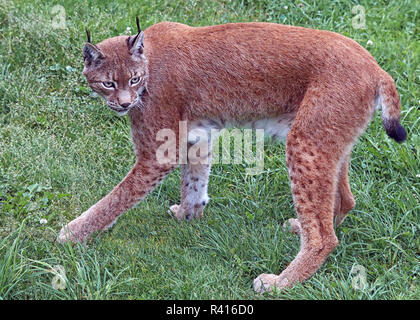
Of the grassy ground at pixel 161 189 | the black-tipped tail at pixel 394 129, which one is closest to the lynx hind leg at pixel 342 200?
the grassy ground at pixel 161 189

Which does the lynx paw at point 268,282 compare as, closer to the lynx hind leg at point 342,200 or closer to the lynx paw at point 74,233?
the lynx hind leg at point 342,200

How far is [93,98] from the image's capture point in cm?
624

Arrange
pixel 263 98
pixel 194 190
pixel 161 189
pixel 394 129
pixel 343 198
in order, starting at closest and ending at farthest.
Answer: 1. pixel 394 129
2. pixel 263 98
3. pixel 343 198
4. pixel 194 190
5. pixel 161 189

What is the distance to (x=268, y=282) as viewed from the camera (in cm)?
424

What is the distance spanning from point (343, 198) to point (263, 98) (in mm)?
941

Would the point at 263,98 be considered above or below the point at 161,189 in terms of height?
above

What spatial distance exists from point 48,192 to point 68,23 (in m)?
2.35

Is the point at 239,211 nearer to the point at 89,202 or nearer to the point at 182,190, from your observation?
the point at 182,190

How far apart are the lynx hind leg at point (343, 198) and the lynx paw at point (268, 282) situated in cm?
80

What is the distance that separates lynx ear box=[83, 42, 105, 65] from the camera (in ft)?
14.8

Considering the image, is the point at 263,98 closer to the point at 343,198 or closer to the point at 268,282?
the point at 343,198

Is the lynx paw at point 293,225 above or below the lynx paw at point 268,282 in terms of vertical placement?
below

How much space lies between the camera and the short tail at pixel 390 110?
4.21 meters

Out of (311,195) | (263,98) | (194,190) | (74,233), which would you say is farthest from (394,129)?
(74,233)
